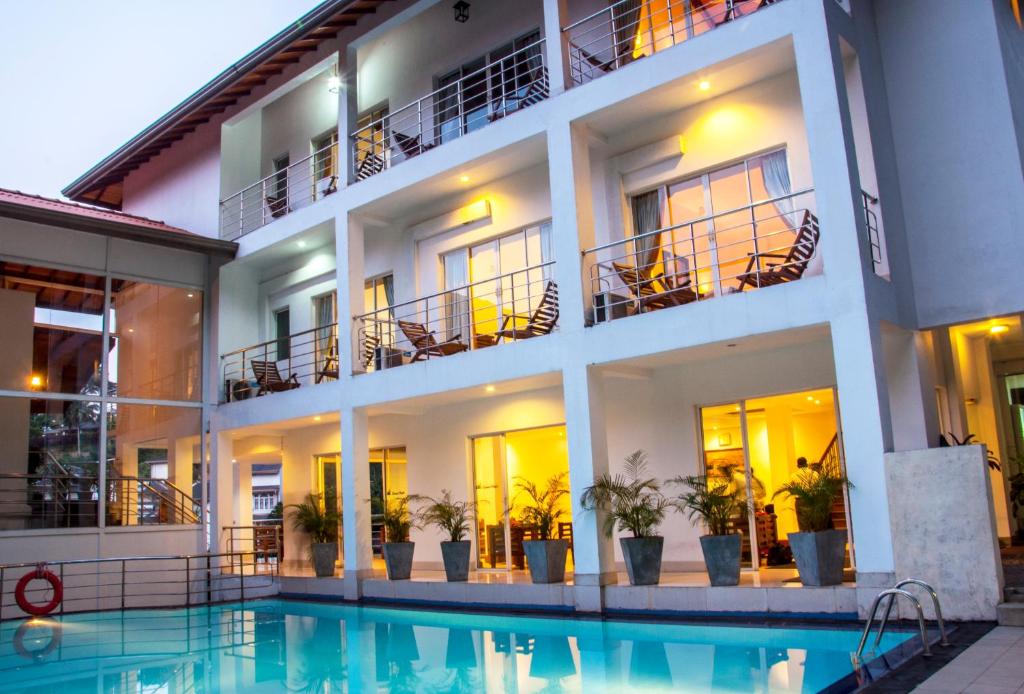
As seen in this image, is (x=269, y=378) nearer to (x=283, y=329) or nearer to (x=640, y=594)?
(x=283, y=329)

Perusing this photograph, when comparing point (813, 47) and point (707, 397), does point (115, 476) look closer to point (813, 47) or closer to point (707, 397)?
point (707, 397)

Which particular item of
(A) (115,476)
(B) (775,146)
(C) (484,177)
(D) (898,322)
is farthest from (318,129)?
(D) (898,322)

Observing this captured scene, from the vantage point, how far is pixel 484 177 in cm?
1343

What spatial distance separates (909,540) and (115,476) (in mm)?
11971

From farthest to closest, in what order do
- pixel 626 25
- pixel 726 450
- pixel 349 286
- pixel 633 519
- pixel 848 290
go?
pixel 349 286
pixel 626 25
pixel 726 450
pixel 633 519
pixel 848 290

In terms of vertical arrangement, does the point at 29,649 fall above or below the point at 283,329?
below

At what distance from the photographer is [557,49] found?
11.4 m

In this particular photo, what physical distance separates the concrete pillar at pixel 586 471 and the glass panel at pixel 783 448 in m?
2.00

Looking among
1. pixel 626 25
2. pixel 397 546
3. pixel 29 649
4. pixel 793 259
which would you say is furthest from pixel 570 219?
pixel 29 649

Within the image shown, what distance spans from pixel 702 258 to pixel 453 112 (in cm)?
553

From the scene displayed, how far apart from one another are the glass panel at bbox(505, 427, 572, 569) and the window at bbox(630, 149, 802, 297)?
3198mm

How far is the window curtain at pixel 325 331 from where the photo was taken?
16.0 meters

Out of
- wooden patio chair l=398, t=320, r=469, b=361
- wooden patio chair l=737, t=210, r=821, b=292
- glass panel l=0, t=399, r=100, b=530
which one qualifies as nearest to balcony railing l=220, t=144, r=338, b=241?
glass panel l=0, t=399, r=100, b=530

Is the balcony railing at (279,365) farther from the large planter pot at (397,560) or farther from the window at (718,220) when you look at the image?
the window at (718,220)
